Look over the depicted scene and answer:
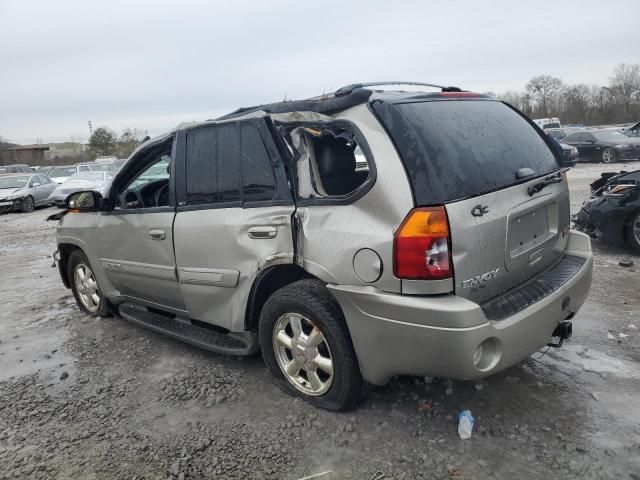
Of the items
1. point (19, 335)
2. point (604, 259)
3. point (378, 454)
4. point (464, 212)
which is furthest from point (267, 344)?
point (604, 259)

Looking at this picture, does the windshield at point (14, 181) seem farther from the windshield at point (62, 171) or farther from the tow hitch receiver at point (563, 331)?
the tow hitch receiver at point (563, 331)

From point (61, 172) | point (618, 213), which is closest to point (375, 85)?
point (618, 213)

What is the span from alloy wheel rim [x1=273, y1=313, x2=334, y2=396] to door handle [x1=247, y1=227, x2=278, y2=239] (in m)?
0.49

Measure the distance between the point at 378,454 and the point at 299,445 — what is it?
0.44 m

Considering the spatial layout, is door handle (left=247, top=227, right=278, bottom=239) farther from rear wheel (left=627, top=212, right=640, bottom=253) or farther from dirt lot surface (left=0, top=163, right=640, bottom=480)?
rear wheel (left=627, top=212, right=640, bottom=253)

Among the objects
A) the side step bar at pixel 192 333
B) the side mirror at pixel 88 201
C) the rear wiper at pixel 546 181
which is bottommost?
the side step bar at pixel 192 333

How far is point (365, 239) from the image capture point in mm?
2670

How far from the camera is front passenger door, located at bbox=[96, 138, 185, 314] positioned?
3.89m

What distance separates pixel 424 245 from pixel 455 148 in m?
0.61

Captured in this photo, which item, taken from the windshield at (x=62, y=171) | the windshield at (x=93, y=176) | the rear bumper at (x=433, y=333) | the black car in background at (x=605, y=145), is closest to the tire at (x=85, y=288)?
the rear bumper at (x=433, y=333)

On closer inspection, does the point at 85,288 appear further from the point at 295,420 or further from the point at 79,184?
the point at 79,184

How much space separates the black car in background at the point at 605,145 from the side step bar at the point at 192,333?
19.9 metres

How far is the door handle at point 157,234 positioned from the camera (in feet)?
12.6

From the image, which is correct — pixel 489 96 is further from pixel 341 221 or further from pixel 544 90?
pixel 544 90
